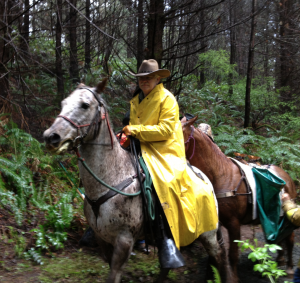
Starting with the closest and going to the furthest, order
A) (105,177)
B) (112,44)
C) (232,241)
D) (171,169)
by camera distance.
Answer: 1. (105,177)
2. (171,169)
3. (232,241)
4. (112,44)

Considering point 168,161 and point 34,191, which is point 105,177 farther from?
point 34,191

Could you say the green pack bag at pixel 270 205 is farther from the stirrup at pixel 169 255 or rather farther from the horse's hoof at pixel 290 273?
the stirrup at pixel 169 255

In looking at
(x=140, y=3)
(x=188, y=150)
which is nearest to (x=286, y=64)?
(x=140, y=3)

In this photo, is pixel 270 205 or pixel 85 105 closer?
pixel 85 105

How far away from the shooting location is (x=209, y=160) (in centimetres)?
464

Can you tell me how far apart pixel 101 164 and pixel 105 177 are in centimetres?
15

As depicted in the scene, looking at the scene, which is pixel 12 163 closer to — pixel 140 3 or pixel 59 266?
pixel 59 266

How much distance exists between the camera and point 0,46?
22.1 feet

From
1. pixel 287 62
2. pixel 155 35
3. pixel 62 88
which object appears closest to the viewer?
pixel 155 35

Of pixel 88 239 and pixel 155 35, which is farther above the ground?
pixel 155 35

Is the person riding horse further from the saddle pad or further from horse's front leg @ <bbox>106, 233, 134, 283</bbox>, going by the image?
the saddle pad

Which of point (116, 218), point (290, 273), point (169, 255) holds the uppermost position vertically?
point (116, 218)

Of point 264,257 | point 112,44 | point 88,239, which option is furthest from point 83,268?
point 112,44

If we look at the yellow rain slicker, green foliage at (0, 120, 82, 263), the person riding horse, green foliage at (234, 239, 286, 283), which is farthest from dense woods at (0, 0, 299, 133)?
green foliage at (234, 239, 286, 283)
